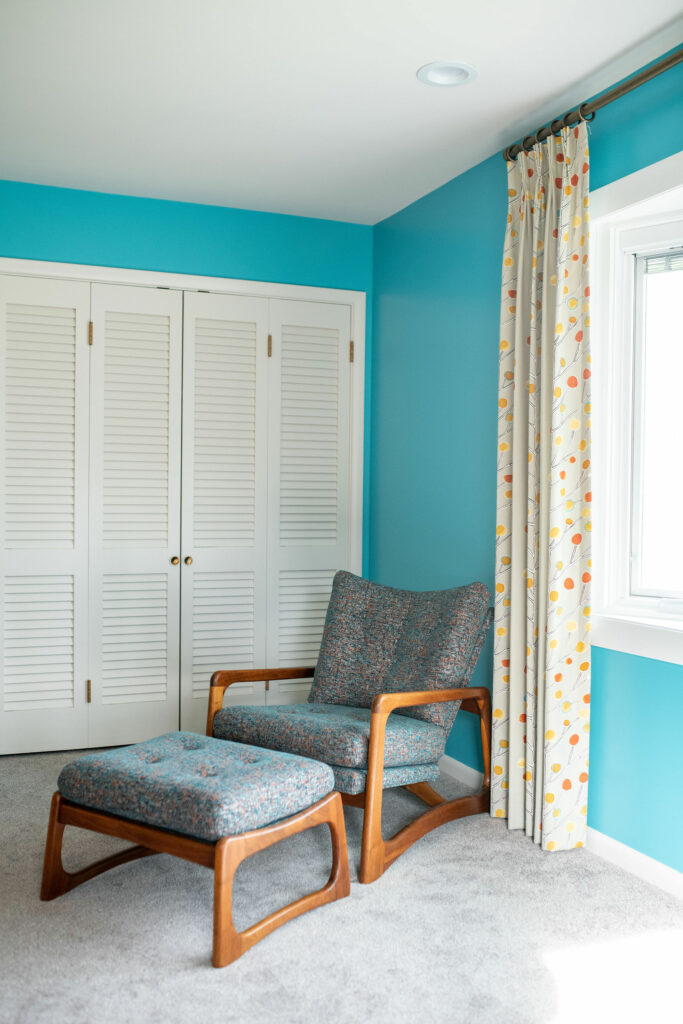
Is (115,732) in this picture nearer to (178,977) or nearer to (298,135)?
(178,977)

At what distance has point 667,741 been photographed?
8.70ft

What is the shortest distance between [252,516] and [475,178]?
1.83 m

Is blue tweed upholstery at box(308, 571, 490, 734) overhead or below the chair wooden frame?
overhead

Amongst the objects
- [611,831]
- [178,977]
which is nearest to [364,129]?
[611,831]

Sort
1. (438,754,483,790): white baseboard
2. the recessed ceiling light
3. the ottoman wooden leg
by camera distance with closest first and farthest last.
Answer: the ottoman wooden leg, the recessed ceiling light, (438,754,483,790): white baseboard

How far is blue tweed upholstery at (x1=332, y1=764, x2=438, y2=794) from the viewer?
9.01 feet

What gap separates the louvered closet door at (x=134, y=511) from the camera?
160 inches

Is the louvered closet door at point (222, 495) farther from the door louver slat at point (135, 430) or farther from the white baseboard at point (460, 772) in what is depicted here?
the white baseboard at point (460, 772)

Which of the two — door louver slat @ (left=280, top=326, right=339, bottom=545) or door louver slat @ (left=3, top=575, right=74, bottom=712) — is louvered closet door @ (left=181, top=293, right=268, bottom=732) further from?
door louver slat @ (left=3, top=575, right=74, bottom=712)

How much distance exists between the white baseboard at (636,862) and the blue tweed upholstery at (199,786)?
0.98m

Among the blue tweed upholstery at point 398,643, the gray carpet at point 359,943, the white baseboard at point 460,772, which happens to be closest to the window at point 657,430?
the blue tweed upholstery at point 398,643

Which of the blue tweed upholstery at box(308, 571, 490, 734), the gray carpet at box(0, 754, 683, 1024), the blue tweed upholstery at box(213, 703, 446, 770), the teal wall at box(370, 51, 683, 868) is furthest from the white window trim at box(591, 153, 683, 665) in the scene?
the gray carpet at box(0, 754, 683, 1024)

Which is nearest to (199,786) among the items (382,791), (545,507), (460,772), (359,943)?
(359,943)

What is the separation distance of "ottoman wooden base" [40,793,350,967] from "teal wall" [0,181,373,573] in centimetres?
219
